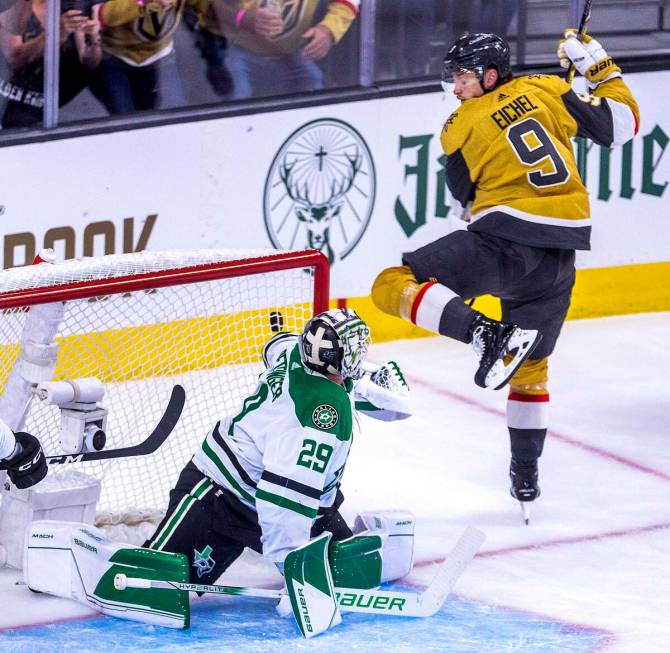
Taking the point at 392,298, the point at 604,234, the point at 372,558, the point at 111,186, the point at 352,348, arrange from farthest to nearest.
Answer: the point at 604,234 < the point at 111,186 < the point at 392,298 < the point at 372,558 < the point at 352,348

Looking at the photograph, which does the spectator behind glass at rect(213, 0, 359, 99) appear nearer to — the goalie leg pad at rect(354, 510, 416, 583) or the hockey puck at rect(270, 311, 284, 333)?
the hockey puck at rect(270, 311, 284, 333)

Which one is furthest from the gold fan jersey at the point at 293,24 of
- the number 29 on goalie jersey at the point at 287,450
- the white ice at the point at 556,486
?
the number 29 on goalie jersey at the point at 287,450

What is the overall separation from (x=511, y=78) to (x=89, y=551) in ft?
5.49

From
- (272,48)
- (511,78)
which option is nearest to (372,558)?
(511,78)

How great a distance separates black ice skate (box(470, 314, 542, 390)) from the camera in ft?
13.2

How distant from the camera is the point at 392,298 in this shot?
425cm

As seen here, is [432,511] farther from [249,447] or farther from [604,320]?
[604,320]

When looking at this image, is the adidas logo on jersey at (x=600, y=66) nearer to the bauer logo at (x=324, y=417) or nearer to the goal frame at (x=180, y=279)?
the goal frame at (x=180, y=279)

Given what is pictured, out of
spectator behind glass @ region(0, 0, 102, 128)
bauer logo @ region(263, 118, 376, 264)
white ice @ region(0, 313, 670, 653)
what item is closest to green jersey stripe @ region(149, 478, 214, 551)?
white ice @ region(0, 313, 670, 653)

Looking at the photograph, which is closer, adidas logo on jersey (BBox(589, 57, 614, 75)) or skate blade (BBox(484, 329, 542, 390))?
skate blade (BBox(484, 329, 542, 390))

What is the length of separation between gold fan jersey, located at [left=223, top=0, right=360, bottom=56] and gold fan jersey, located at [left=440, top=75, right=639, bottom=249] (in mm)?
1454

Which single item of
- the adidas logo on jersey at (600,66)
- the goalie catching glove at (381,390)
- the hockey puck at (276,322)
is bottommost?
the goalie catching glove at (381,390)

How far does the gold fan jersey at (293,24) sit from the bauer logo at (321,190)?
0.28 m

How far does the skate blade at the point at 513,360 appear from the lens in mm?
4027
